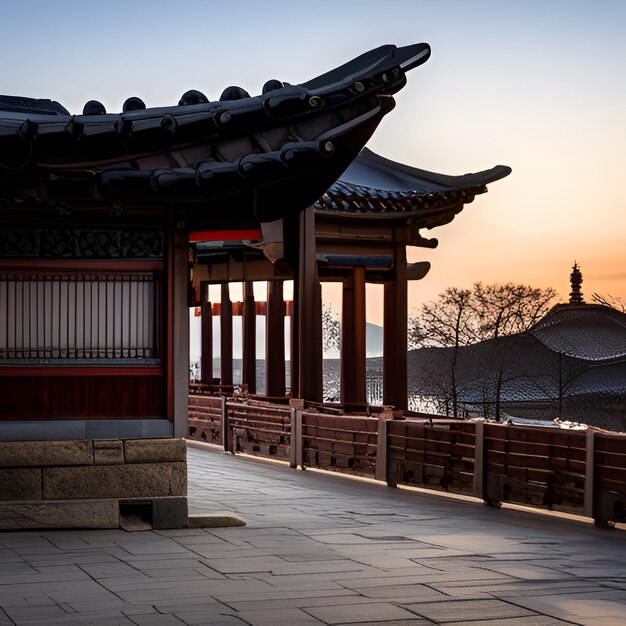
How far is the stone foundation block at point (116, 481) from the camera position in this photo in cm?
932

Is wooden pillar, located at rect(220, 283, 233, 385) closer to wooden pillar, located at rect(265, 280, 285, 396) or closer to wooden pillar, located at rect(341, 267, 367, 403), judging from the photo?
wooden pillar, located at rect(265, 280, 285, 396)

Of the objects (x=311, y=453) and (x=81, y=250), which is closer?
(x=81, y=250)

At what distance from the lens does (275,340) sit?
24953mm

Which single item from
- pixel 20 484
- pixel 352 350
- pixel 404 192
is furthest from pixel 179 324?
pixel 352 350

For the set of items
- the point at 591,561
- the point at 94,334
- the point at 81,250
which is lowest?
the point at 591,561

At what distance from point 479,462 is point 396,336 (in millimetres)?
10523

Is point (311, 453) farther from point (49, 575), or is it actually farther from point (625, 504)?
point (49, 575)

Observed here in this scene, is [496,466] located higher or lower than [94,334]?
lower

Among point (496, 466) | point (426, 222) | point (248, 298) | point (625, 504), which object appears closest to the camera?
point (625, 504)

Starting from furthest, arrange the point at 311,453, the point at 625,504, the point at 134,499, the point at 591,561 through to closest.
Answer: the point at 311,453 < the point at 625,504 < the point at 134,499 < the point at 591,561

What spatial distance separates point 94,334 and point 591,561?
4.73m

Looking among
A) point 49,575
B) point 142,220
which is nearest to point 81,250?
point 142,220

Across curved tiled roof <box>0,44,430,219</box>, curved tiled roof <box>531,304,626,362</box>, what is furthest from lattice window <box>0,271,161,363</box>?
curved tiled roof <box>531,304,626,362</box>

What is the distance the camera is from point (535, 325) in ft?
110
